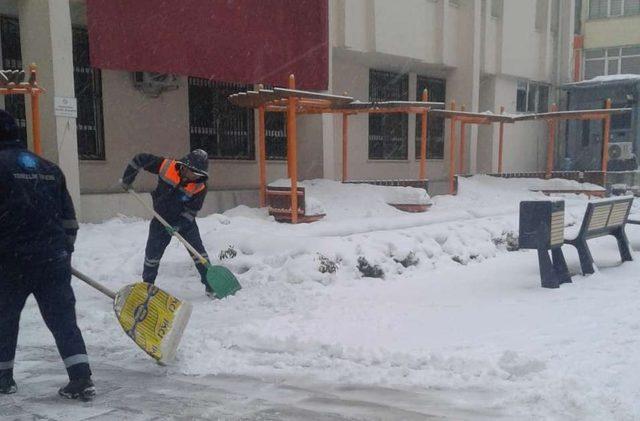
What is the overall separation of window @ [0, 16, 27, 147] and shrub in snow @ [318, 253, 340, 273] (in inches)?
252

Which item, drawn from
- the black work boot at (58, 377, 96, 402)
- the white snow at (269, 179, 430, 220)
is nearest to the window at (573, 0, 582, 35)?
the white snow at (269, 179, 430, 220)

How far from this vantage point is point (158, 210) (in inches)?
244

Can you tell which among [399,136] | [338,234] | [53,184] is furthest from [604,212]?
[399,136]

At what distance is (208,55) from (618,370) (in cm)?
836

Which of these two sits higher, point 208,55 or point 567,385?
point 208,55

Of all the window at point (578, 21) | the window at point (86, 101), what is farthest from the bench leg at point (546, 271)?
the window at point (578, 21)

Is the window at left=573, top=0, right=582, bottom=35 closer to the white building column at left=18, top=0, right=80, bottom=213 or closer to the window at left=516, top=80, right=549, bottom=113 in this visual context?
the window at left=516, top=80, right=549, bottom=113

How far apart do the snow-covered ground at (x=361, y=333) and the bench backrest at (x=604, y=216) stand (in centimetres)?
57

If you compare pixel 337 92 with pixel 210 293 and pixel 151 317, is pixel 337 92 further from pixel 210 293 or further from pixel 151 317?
pixel 151 317

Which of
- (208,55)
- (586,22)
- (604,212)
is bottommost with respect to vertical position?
(604,212)

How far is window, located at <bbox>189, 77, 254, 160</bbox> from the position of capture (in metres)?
12.8

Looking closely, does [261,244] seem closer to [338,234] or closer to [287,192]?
[338,234]

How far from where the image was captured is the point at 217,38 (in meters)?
10.3

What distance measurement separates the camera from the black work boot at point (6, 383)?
12.4 ft
